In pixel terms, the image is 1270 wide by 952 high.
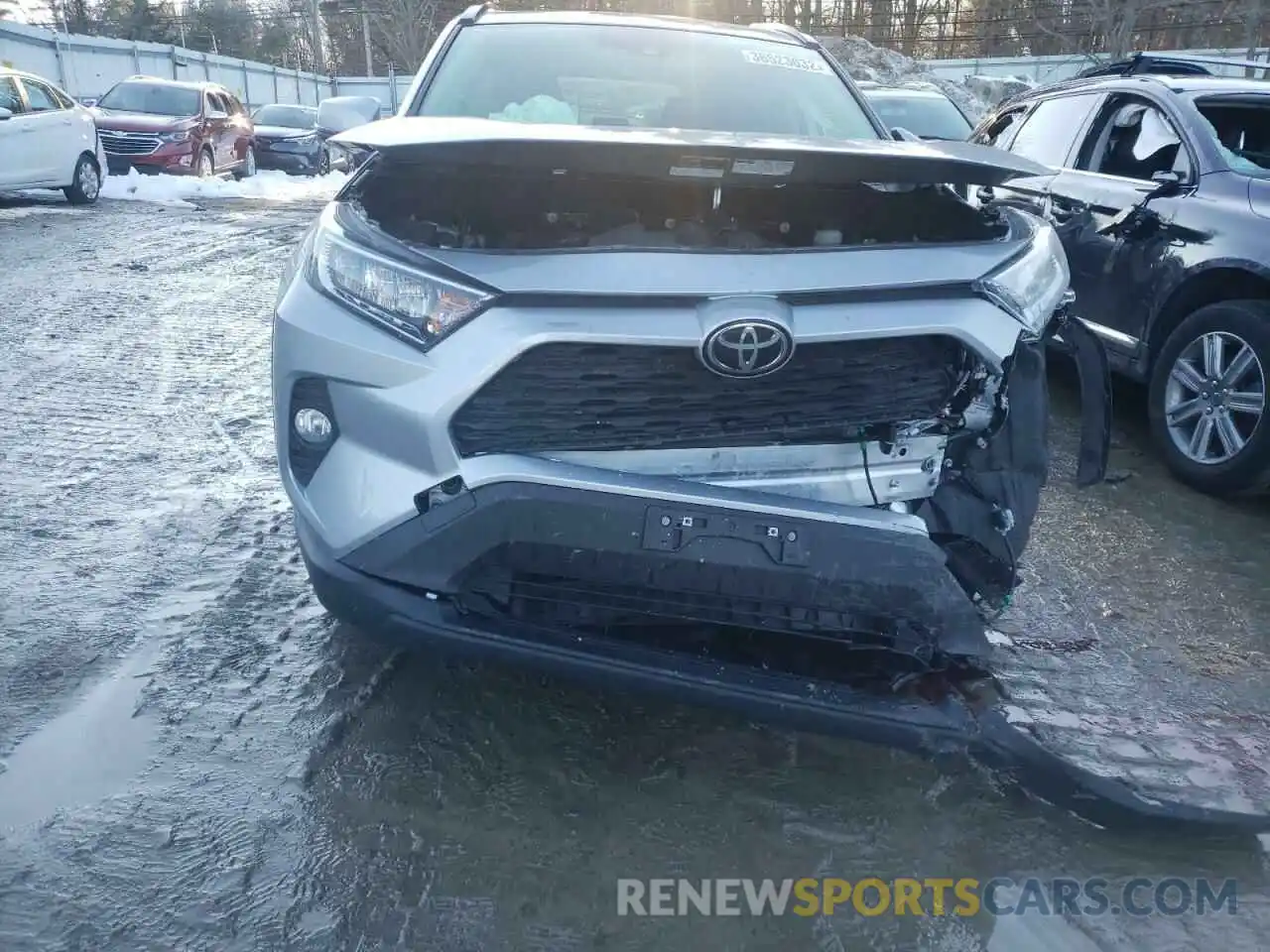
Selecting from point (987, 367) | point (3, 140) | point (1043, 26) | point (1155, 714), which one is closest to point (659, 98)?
point (987, 367)

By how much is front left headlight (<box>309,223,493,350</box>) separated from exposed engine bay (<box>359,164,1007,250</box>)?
5.8 inches

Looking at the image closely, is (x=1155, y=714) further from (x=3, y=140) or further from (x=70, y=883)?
(x=3, y=140)

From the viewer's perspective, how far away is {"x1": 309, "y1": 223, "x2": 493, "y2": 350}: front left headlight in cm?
217

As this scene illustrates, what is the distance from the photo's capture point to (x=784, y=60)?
398cm

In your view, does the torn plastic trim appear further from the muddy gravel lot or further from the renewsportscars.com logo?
the renewsportscars.com logo

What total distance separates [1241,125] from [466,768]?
4848 millimetres


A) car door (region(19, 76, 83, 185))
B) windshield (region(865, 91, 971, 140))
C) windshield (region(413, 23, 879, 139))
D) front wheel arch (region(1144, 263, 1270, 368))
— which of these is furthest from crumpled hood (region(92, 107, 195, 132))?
front wheel arch (region(1144, 263, 1270, 368))

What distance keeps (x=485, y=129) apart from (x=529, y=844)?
63.4 inches

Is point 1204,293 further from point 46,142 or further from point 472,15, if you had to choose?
point 46,142

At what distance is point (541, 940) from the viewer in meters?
2.01

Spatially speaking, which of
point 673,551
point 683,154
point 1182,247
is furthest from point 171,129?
point 673,551

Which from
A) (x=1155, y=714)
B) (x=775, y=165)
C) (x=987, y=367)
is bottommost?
(x=1155, y=714)

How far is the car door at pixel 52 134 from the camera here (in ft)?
40.8

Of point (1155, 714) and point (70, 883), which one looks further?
point (1155, 714)
